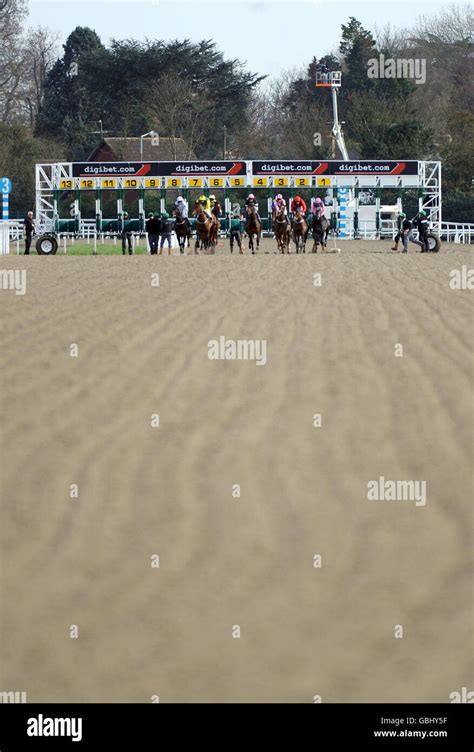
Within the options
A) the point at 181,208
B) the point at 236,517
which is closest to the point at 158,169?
the point at 181,208

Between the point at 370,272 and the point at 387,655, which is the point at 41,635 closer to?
the point at 387,655

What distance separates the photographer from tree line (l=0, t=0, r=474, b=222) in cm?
7994

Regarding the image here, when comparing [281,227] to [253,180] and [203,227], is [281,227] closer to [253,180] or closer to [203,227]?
[203,227]

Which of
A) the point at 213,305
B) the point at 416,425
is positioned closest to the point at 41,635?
the point at 416,425

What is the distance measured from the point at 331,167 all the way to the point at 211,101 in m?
30.6

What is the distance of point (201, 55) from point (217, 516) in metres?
85.5

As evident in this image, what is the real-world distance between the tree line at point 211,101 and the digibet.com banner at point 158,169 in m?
17.9

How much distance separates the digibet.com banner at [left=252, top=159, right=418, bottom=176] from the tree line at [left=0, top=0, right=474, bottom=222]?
16.0 m

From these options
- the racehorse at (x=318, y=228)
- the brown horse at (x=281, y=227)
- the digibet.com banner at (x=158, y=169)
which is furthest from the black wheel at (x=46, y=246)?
the digibet.com banner at (x=158, y=169)

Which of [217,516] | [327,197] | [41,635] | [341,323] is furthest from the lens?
[327,197]

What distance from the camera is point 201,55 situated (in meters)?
90.2

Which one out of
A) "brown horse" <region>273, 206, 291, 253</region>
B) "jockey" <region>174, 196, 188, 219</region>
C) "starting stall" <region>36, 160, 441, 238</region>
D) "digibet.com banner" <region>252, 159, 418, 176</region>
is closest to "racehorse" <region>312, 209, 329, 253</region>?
"brown horse" <region>273, 206, 291, 253</region>

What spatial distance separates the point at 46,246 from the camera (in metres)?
46.5

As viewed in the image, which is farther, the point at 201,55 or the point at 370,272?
the point at 201,55
